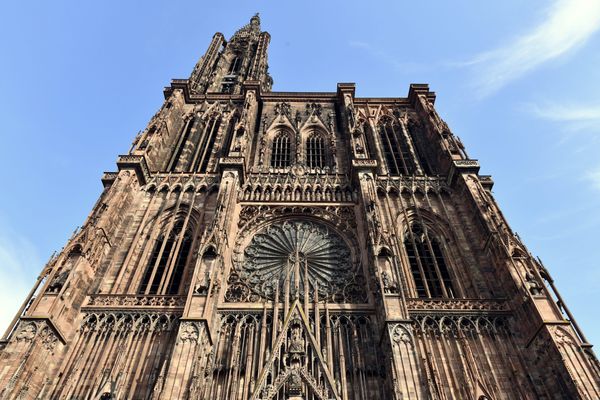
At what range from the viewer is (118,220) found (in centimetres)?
1869

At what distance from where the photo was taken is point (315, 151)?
25.2 meters

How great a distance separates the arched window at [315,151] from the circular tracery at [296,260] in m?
5.45

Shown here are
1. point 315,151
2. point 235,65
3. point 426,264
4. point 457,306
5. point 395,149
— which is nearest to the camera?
point 457,306

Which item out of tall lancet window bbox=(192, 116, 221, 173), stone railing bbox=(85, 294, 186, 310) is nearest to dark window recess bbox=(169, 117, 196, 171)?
tall lancet window bbox=(192, 116, 221, 173)

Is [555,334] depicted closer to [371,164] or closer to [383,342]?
[383,342]

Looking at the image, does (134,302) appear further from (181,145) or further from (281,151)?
(281,151)

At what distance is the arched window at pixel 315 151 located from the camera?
79.6ft

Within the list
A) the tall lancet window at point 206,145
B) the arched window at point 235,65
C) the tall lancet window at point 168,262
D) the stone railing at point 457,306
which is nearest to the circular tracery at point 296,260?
the tall lancet window at point 168,262

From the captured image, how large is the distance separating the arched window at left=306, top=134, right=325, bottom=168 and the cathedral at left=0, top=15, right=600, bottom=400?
0.11 meters

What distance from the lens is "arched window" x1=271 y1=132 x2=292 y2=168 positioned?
24203 millimetres

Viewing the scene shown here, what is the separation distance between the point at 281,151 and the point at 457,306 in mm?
14060

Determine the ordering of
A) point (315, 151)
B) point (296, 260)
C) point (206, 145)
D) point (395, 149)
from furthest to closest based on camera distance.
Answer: point (395, 149), point (315, 151), point (206, 145), point (296, 260)

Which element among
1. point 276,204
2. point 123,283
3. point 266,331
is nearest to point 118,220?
point 123,283

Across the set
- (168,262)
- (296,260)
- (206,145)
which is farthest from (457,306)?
(206,145)
